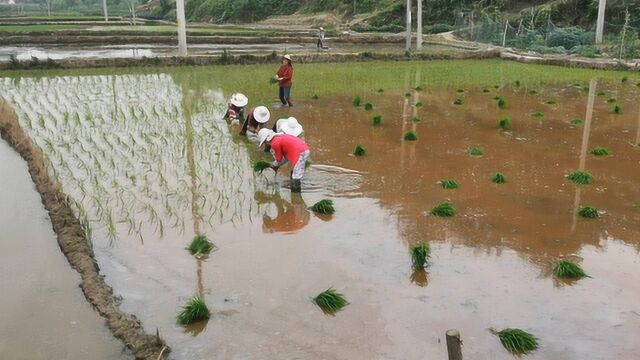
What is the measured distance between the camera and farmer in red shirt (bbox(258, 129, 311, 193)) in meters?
6.89

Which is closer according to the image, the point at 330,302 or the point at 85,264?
the point at 330,302

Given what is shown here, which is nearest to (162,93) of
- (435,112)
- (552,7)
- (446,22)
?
(435,112)

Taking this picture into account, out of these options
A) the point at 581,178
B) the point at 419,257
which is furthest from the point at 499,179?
the point at 419,257

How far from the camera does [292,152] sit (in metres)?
6.94

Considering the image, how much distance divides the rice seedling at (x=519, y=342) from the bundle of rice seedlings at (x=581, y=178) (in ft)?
13.9

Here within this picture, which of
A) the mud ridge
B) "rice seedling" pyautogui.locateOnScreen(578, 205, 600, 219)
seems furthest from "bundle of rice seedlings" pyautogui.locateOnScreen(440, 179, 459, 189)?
the mud ridge

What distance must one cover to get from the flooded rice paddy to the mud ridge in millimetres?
133

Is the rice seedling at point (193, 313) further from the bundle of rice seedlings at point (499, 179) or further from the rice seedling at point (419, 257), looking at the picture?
the bundle of rice seedlings at point (499, 179)

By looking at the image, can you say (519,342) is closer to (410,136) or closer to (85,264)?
(85,264)

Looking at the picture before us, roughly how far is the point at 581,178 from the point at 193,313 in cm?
561

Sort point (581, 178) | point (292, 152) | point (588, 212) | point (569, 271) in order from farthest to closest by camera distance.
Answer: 1. point (581, 178)
2. point (292, 152)
3. point (588, 212)
4. point (569, 271)

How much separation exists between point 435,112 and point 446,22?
3072 cm

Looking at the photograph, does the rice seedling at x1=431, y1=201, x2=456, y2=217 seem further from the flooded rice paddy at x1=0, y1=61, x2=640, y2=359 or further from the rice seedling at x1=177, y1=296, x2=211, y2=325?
the rice seedling at x1=177, y1=296, x2=211, y2=325

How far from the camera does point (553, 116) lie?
12.1m
